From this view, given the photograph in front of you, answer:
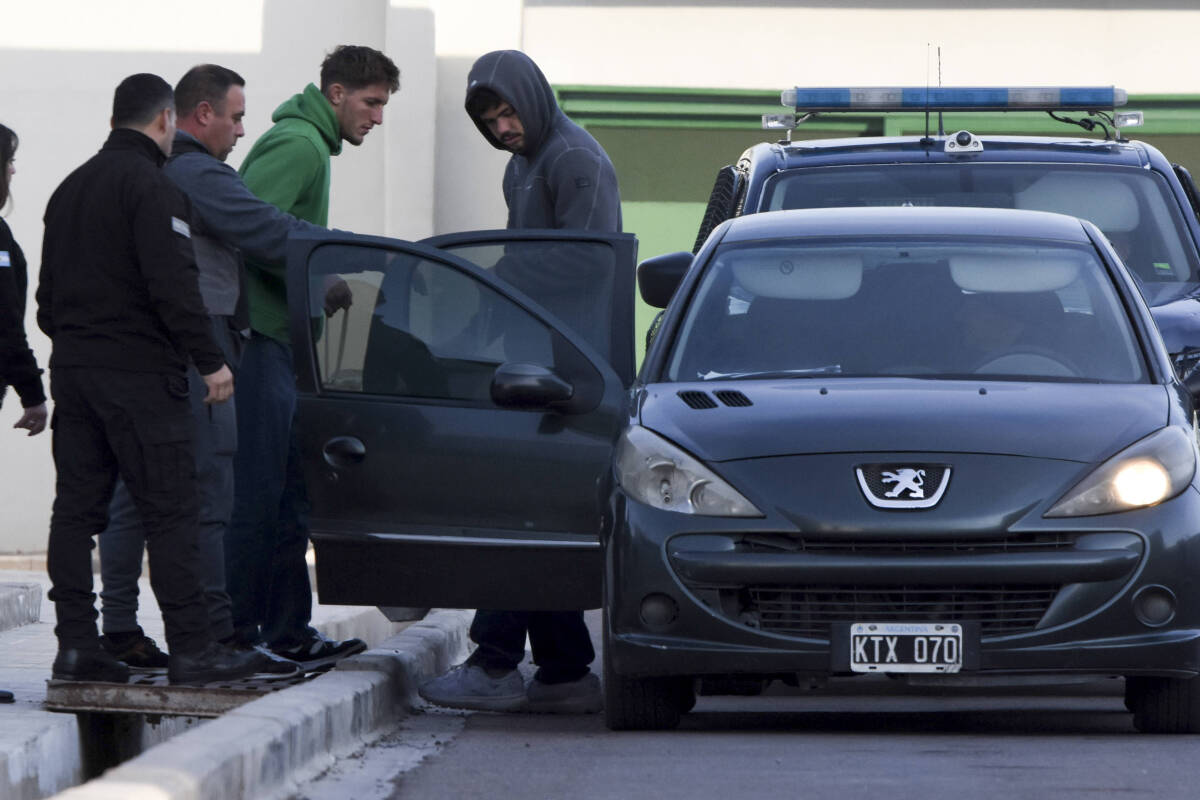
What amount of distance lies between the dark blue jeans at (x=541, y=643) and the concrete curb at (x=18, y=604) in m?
2.61

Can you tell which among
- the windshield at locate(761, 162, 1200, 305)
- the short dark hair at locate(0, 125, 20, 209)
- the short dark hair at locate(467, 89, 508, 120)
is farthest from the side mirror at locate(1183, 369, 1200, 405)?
the short dark hair at locate(0, 125, 20, 209)

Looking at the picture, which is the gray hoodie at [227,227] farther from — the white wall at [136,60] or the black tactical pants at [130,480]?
the white wall at [136,60]

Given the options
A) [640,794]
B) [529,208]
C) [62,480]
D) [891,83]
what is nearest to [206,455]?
[62,480]

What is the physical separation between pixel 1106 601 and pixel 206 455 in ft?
8.63

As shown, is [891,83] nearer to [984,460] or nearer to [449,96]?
[449,96]

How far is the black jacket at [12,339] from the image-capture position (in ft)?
24.9

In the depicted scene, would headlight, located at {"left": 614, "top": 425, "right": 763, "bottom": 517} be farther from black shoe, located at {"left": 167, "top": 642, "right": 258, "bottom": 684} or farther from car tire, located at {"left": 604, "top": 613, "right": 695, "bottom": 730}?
black shoe, located at {"left": 167, "top": 642, "right": 258, "bottom": 684}

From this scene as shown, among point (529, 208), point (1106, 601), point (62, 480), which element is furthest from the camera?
point (529, 208)

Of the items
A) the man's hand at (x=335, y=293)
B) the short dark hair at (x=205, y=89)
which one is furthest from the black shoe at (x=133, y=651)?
the short dark hair at (x=205, y=89)

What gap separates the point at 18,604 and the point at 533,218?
3.01 meters

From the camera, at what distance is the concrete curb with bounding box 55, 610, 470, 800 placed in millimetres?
4625

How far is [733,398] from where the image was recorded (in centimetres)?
675

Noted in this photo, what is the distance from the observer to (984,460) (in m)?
6.36

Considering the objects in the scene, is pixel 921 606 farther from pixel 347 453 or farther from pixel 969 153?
pixel 969 153
